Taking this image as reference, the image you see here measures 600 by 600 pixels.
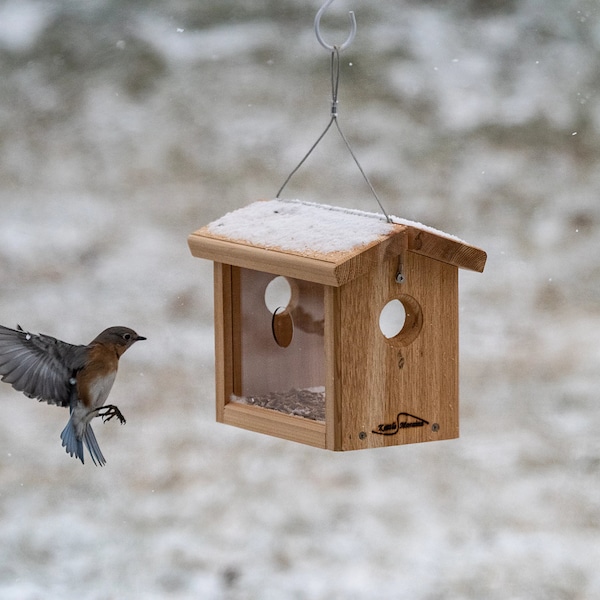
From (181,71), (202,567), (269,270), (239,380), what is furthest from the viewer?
(181,71)

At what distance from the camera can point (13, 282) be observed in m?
4.94

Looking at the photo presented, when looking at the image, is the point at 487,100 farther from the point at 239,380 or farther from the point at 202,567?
the point at 239,380

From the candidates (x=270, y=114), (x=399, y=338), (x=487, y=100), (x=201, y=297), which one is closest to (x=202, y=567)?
(x=201, y=297)

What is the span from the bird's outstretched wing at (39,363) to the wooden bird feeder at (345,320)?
306mm

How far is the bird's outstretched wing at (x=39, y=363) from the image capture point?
8.52 ft

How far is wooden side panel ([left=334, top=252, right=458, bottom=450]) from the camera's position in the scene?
2.44 meters

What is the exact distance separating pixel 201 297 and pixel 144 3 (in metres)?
1.14

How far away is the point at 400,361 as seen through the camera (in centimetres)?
250

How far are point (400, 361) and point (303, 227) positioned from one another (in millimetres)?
313

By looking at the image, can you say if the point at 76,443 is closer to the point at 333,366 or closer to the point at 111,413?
the point at 111,413

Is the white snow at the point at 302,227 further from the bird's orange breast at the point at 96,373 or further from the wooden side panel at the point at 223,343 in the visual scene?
the bird's orange breast at the point at 96,373

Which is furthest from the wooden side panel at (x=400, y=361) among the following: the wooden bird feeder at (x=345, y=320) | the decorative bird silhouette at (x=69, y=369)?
the decorative bird silhouette at (x=69, y=369)

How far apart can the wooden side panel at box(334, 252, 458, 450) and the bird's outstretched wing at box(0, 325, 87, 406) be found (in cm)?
59

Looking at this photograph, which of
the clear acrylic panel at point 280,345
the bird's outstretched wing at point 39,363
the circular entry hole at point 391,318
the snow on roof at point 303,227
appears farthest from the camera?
the circular entry hole at point 391,318
